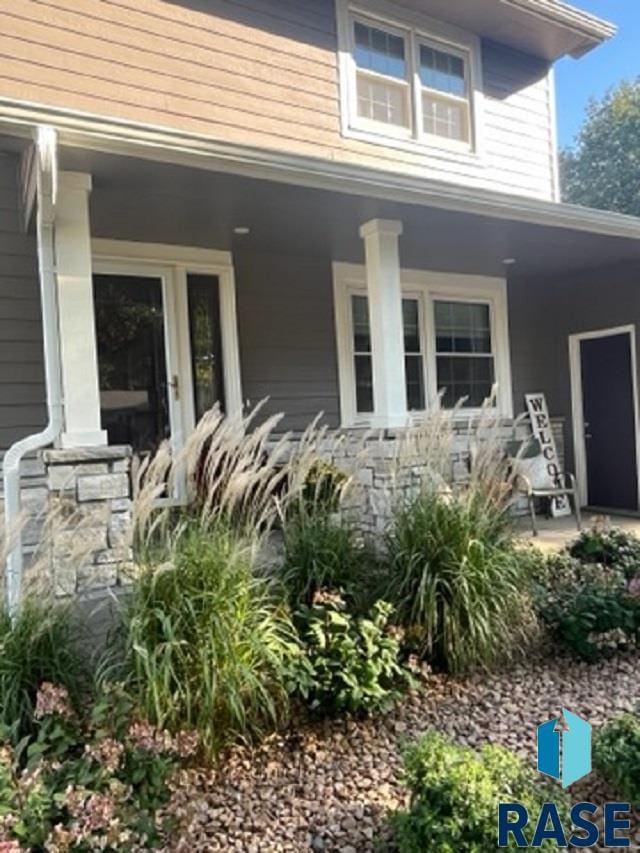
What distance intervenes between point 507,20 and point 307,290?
3725mm

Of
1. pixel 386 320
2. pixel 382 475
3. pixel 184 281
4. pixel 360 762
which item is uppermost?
pixel 184 281

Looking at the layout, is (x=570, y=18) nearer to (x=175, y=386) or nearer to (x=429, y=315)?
(x=429, y=315)

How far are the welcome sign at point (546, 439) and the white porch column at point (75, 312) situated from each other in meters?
5.29

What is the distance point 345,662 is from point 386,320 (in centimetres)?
267

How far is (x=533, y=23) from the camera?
713 centimetres

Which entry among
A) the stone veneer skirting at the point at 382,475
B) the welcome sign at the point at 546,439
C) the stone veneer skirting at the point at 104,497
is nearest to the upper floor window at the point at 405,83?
the welcome sign at the point at 546,439

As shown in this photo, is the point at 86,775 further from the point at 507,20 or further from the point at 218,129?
the point at 507,20

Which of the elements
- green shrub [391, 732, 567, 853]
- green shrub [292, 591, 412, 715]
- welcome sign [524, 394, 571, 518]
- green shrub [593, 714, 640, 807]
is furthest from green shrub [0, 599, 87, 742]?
welcome sign [524, 394, 571, 518]

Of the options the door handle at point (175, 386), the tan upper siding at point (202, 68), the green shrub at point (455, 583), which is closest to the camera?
the green shrub at point (455, 583)

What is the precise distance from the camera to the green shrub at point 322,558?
3.21 m

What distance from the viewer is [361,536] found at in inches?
136

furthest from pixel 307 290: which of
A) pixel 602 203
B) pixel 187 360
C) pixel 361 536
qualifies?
pixel 602 203

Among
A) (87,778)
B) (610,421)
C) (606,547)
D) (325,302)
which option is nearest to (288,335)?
(325,302)

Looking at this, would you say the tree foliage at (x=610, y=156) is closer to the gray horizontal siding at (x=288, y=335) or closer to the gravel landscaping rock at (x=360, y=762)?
the gray horizontal siding at (x=288, y=335)
